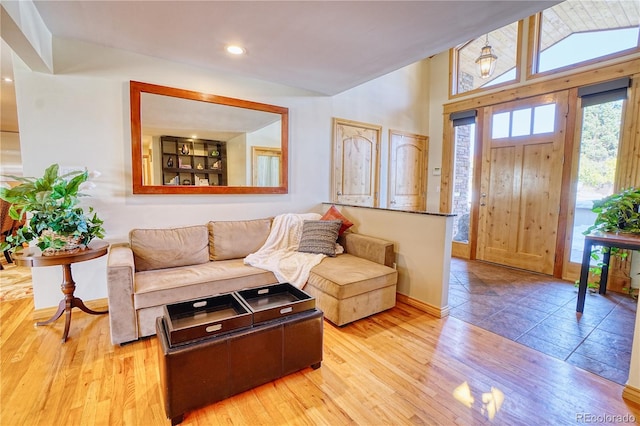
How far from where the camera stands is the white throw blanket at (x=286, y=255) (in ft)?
8.59

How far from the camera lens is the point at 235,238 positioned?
2.96 m

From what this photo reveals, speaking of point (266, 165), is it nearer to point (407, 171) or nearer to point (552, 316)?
point (407, 171)

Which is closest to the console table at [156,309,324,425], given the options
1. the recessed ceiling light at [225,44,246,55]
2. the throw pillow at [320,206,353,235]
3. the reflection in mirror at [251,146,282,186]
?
the throw pillow at [320,206,353,235]

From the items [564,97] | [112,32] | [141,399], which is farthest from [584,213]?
[112,32]

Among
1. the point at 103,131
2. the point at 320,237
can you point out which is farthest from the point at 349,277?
the point at 103,131

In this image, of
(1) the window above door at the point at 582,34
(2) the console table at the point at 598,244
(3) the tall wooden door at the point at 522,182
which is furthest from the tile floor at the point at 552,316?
(1) the window above door at the point at 582,34

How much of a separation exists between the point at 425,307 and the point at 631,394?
1.34 m

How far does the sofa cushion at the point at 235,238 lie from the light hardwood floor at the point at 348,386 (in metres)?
0.95

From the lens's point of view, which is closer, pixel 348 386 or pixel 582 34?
pixel 348 386

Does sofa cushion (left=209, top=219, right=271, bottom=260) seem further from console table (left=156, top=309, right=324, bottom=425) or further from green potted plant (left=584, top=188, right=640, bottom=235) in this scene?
green potted plant (left=584, top=188, right=640, bottom=235)

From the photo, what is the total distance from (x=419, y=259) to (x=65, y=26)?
11.6 feet

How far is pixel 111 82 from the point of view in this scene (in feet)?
8.48

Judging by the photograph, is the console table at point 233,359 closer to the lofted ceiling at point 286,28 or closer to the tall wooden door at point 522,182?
the lofted ceiling at point 286,28

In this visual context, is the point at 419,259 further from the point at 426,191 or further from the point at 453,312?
the point at 426,191
